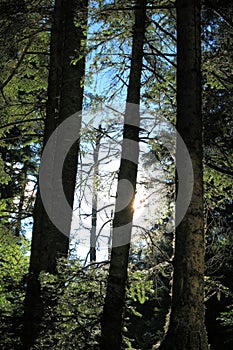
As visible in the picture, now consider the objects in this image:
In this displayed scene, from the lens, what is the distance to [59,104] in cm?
732

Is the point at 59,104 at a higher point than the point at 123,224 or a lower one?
higher

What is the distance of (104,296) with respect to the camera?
539cm

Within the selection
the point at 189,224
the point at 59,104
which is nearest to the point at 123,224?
the point at 189,224

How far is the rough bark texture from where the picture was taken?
6242 millimetres

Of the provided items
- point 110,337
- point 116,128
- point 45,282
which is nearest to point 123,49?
point 116,128

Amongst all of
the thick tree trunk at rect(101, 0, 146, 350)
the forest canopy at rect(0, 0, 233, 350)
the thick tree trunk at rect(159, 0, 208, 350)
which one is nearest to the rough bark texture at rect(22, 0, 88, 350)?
the forest canopy at rect(0, 0, 233, 350)

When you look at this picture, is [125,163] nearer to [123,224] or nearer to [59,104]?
[123,224]

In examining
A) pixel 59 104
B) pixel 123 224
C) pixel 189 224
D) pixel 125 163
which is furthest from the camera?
pixel 59 104

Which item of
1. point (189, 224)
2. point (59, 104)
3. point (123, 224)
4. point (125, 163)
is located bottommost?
point (189, 224)

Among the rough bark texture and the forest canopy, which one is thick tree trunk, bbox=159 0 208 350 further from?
the rough bark texture

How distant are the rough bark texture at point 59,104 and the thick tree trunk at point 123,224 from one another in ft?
2.60

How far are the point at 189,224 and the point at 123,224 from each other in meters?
1.53

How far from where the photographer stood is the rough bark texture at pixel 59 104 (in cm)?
624

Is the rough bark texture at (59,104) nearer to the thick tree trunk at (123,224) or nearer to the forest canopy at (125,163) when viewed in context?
the forest canopy at (125,163)
